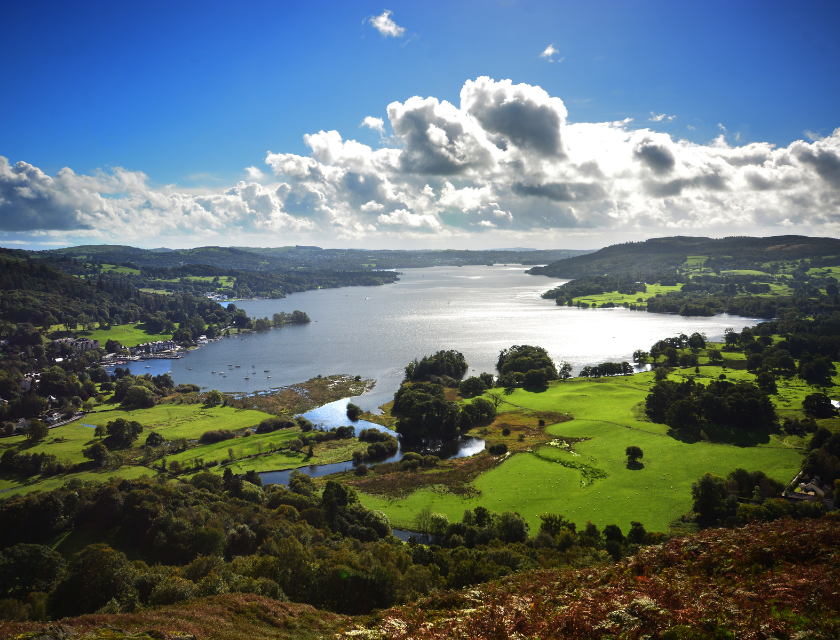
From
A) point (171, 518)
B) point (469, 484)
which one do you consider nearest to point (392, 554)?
point (171, 518)

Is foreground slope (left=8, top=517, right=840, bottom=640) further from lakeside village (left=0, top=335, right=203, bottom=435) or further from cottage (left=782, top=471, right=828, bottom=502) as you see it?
lakeside village (left=0, top=335, right=203, bottom=435)

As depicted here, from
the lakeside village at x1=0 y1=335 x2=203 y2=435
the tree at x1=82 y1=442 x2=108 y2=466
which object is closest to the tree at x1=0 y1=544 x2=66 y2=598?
the tree at x1=82 y1=442 x2=108 y2=466

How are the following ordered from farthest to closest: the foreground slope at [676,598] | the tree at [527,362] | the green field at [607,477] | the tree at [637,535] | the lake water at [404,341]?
1. the lake water at [404,341]
2. the tree at [527,362]
3. the green field at [607,477]
4. the tree at [637,535]
5. the foreground slope at [676,598]

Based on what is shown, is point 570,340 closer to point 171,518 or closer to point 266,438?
point 266,438

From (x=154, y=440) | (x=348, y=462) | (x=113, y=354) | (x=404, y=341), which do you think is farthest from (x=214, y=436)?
(x=113, y=354)

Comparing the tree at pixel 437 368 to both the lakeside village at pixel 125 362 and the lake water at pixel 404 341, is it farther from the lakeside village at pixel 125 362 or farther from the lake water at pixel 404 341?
the lakeside village at pixel 125 362

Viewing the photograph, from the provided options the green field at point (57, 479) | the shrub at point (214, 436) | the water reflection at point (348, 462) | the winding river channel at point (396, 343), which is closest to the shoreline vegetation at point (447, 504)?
the green field at point (57, 479)

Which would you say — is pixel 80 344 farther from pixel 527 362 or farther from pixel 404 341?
pixel 527 362

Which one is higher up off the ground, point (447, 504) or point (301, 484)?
point (301, 484)
